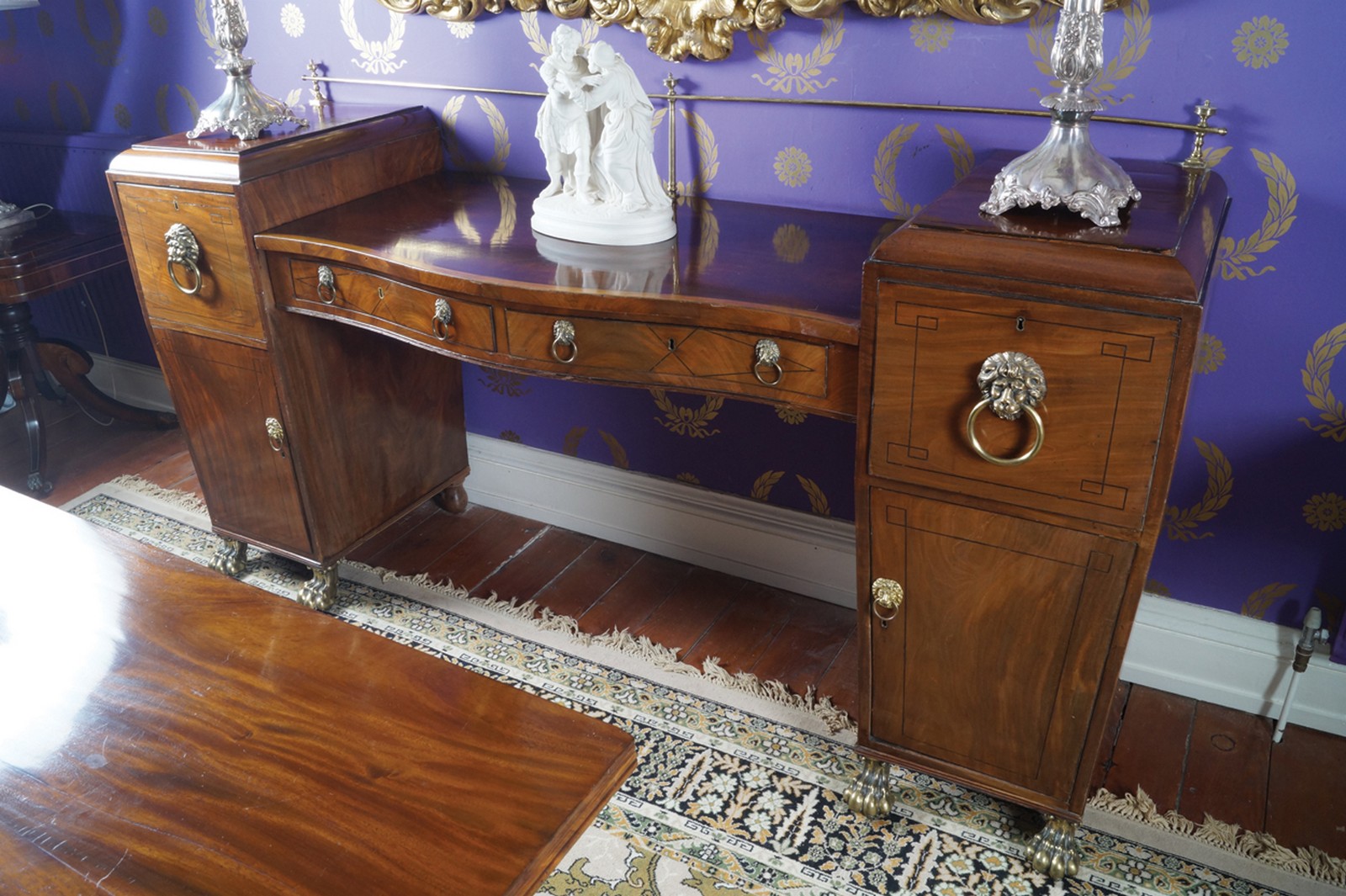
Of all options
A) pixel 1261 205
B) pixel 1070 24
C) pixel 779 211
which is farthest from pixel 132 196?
pixel 1261 205

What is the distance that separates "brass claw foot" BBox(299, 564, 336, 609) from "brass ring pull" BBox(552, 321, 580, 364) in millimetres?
1024

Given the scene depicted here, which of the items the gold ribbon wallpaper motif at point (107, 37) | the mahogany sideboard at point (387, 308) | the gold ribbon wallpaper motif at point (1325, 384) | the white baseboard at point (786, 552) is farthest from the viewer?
the gold ribbon wallpaper motif at point (107, 37)

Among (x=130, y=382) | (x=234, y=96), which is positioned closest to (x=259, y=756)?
(x=234, y=96)

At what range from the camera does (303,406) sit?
2.24 meters

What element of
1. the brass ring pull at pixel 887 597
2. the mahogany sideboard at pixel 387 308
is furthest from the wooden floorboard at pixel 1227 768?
the mahogany sideboard at pixel 387 308

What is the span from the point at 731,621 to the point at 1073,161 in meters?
1.29

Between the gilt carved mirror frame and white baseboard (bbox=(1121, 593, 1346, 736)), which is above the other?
the gilt carved mirror frame

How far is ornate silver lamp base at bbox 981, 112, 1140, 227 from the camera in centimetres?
140

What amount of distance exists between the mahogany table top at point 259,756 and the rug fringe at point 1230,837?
1132mm

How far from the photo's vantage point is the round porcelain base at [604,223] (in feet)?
6.05

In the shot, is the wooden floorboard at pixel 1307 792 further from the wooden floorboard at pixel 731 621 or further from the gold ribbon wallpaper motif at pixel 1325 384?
the gold ribbon wallpaper motif at pixel 1325 384

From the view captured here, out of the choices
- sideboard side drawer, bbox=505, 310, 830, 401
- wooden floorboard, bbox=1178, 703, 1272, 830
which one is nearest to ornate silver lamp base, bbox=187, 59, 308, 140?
sideboard side drawer, bbox=505, 310, 830, 401

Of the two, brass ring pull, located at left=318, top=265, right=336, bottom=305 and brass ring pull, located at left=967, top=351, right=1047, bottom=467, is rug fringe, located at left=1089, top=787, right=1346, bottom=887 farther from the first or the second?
brass ring pull, located at left=318, top=265, right=336, bottom=305

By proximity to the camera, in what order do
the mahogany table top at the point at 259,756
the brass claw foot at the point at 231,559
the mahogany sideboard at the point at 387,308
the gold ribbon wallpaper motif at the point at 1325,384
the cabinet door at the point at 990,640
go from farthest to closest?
the brass claw foot at the point at 231,559, the gold ribbon wallpaper motif at the point at 1325,384, the mahogany sideboard at the point at 387,308, the cabinet door at the point at 990,640, the mahogany table top at the point at 259,756
